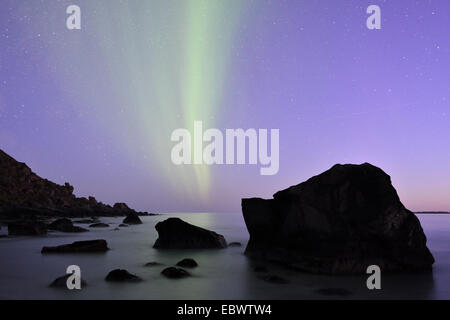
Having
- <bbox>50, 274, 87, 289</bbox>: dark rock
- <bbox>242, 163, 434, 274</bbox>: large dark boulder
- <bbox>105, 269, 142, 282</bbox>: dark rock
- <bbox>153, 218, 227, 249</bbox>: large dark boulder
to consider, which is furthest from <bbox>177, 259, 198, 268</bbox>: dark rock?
<bbox>153, 218, 227, 249</bbox>: large dark boulder

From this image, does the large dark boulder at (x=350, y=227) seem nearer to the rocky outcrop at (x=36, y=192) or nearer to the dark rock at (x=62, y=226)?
the dark rock at (x=62, y=226)

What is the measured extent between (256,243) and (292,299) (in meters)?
8.23

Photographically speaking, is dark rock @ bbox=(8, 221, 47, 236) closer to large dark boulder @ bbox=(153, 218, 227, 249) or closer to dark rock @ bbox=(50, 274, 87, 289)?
large dark boulder @ bbox=(153, 218, 227, 249)

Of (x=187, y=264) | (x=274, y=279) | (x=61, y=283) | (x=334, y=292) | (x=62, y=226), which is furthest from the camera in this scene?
(x=62, y=226)

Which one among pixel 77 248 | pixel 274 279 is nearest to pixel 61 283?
pixel 274 279

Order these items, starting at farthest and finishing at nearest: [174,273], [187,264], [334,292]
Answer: [187,264], [174,273], [334,292]

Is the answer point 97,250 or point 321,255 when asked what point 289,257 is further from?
point 97,250

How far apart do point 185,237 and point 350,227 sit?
10663mm

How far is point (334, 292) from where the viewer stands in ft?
33.9

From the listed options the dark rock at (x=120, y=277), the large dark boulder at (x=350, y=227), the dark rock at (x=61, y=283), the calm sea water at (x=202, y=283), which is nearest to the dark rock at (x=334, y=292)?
the calm sea water at (x=202, y=283)

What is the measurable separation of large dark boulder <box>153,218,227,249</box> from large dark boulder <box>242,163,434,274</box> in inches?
268

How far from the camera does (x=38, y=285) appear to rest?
38.3 ft

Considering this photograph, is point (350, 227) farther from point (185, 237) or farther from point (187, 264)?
point (185, 237)
